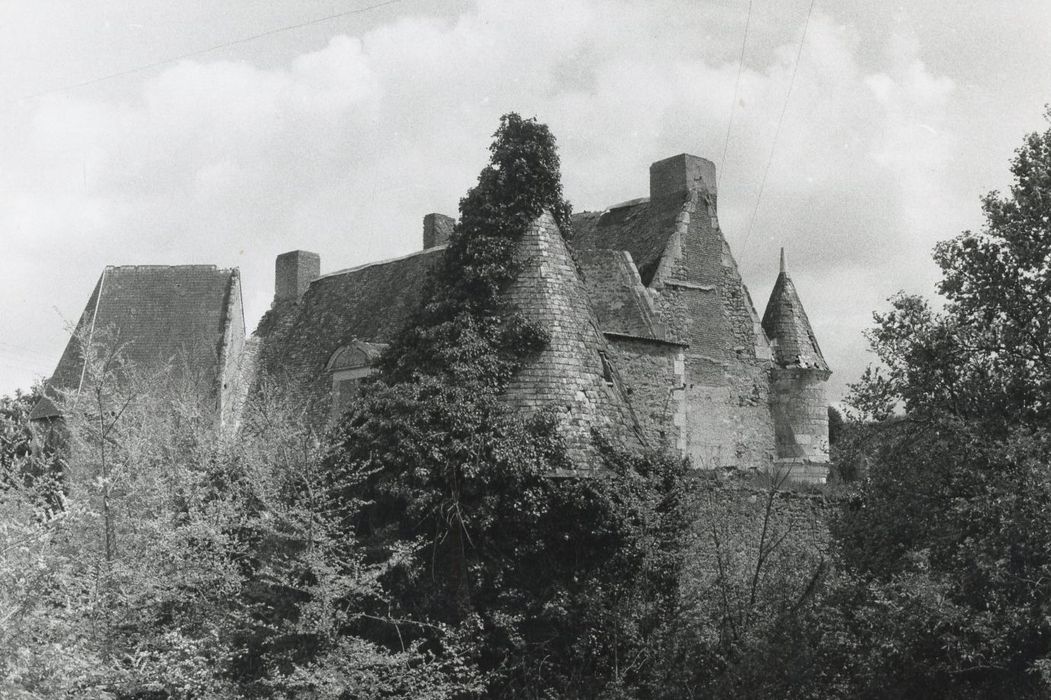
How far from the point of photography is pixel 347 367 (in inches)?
950

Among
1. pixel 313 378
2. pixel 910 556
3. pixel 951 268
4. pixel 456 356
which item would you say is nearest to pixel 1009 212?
pixel 951 268

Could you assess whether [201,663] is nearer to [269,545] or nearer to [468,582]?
[269,545]

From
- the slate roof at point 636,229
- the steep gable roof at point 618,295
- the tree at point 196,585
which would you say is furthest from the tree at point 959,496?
the slate roof at point 636,229

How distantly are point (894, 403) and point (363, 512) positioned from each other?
7428mm

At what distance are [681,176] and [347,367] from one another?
875 centimetres

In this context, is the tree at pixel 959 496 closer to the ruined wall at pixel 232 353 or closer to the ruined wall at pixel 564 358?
the ruined wall at pixel 564 358

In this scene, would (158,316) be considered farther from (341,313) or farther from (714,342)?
(714,342)

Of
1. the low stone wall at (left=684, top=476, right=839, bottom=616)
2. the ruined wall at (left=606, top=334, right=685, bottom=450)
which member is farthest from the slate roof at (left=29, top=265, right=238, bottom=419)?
the low stone wall at (left=684, top=476, right=839, bottom=616)

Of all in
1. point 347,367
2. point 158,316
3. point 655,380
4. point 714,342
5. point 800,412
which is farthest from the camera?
point 158,316

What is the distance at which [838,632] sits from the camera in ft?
49.3

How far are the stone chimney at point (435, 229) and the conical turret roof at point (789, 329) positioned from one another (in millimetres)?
7879

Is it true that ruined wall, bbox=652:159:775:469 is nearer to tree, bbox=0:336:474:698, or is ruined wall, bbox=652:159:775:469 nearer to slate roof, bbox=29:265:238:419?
tree, bbox=0:336:474:698

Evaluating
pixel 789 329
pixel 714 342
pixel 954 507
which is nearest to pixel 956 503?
pixel 954 507

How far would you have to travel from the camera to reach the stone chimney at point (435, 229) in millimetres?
28422
